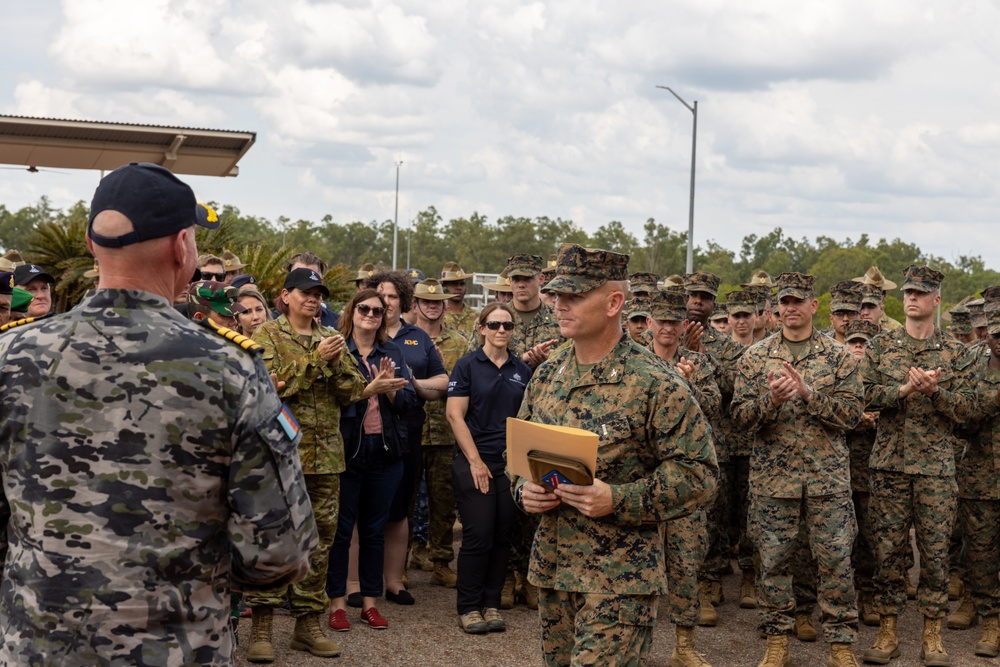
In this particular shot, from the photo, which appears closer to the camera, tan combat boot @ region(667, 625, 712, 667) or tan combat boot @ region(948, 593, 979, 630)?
tan combat boot @ region(667, 625, 712, 667)

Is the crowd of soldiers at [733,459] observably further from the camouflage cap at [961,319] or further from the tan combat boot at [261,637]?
the camouflage cap at [961,319]

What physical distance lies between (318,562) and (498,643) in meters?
1.49

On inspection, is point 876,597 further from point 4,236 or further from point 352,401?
point 4,236

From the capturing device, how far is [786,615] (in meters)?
7.02

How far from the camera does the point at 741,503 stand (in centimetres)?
916

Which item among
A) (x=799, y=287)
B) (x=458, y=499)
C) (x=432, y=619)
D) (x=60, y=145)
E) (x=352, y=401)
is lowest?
(x=432, y=619)

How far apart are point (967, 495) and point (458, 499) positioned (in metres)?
3.81

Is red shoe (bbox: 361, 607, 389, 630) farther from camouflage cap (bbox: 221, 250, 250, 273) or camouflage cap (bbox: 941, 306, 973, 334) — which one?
camouflage cap (bbox: 941, 306, 973, 334)

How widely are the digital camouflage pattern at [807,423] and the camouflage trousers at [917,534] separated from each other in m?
0.88

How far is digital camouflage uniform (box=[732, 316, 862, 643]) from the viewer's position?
22.4 ft

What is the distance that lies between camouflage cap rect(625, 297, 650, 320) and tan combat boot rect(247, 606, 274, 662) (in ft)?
11.5

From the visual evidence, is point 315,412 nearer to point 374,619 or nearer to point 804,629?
point 374,619

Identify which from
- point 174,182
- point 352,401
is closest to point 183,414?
point 174,182

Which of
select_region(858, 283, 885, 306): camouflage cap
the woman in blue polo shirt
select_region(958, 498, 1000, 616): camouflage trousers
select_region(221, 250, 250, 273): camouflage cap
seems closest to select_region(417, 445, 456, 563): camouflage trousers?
the woman in blue polo shirt
